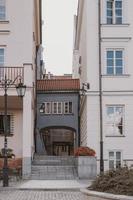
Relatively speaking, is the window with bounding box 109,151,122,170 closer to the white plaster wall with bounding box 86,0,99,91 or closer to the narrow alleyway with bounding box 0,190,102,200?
the white plaster wall with bounding box 86,0,99,91

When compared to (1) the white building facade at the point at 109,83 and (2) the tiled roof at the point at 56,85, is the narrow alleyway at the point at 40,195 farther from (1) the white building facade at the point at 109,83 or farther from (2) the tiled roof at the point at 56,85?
(2) the tiled roof at the point at 56,85

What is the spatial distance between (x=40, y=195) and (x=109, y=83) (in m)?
12.6

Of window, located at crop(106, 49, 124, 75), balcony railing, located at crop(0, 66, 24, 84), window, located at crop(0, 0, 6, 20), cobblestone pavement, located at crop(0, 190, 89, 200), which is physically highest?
window, located at crop(0, 0, 6, 20)

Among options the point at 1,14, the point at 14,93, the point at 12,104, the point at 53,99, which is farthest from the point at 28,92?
the point at 53,99

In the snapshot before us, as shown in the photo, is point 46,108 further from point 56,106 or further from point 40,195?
point 40,195

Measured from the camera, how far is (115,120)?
3073 centimetres

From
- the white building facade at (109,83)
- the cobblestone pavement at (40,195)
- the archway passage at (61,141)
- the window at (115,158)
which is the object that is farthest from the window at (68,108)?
the cobblestone pavement at (40,195)

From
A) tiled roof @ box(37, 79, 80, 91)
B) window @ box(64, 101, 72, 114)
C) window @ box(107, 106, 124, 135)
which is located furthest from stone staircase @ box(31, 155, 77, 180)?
tiled roof @ box(37, 79, 80, 91)

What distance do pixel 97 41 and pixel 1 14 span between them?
5.33 m

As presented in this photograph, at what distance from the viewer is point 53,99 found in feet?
126

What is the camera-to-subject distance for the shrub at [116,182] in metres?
11.0

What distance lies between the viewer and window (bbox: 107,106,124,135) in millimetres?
30734

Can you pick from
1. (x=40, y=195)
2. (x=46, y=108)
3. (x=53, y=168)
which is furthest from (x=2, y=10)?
(x=40, y=195)

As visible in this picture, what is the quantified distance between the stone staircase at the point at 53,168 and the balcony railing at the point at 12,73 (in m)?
4.46
